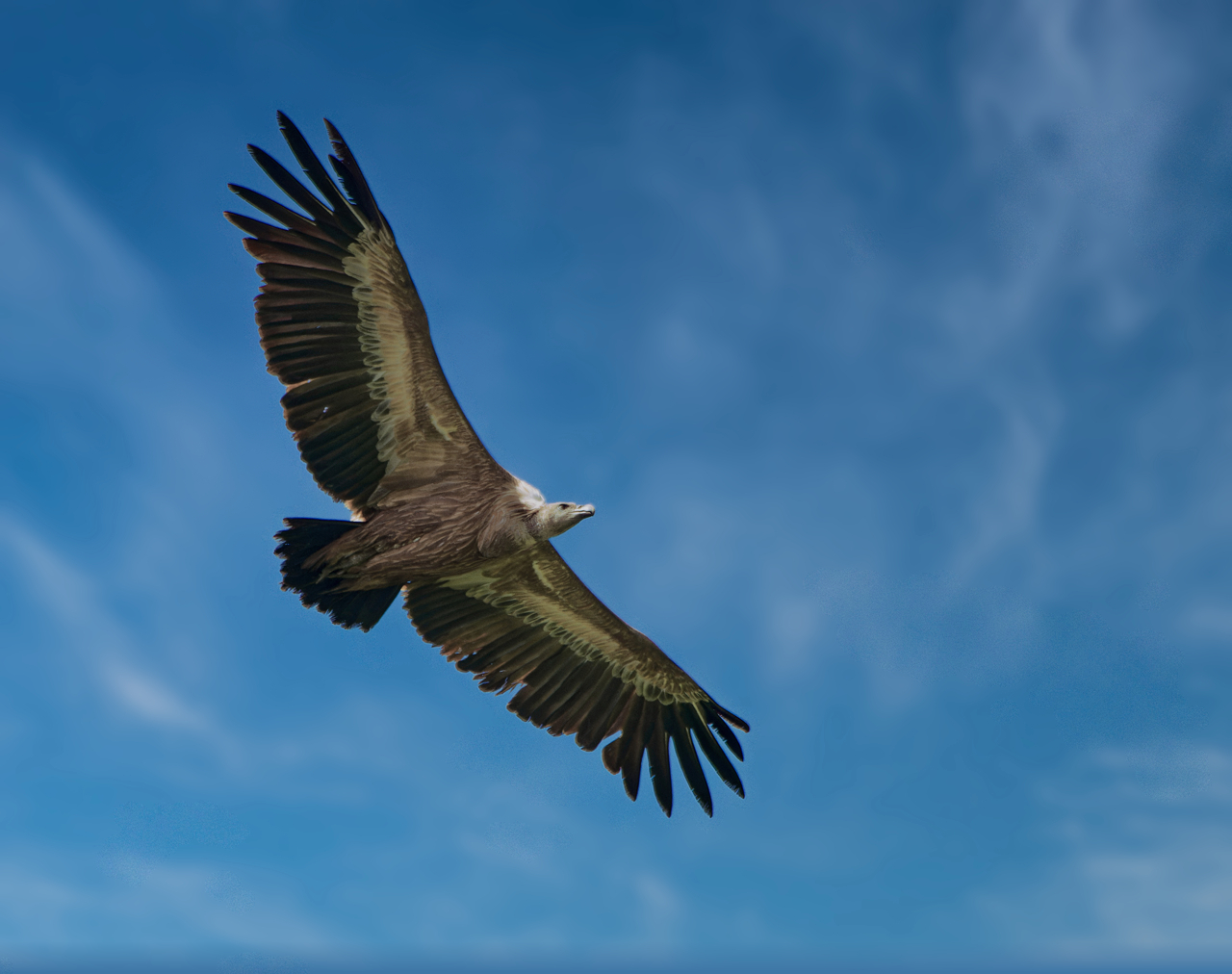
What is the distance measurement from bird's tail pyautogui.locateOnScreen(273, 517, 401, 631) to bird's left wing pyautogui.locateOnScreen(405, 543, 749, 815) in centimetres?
104

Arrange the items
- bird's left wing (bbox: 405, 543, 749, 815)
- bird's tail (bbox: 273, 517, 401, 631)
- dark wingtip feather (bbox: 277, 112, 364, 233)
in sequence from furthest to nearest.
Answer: bird's left wing (bbox: 405, 543, 749, 815), bird's tail (bbox: 273, 517, 401, 631), dark wingtip feather (bbox: 277, 112, 364, 233)

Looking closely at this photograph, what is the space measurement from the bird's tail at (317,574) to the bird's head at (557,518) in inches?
64.9

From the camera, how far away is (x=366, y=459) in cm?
1013

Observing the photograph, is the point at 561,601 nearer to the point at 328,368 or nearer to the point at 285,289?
the point at 328,368

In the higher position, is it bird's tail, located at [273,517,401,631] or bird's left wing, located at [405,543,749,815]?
bird's left wing, located at [405,543,749,815]

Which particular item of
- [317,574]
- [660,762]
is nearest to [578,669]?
[660,762]

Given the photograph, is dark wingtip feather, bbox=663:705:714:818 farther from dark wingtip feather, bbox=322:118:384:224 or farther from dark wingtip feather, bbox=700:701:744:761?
dark wingtip feather, bbox=322:118:384:224

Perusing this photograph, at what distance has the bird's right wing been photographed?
9.59m

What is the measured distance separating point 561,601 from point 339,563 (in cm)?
249

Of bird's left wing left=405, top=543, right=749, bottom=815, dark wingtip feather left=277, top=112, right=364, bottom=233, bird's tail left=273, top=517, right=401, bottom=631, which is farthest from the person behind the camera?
bird's left wing left=405, top=543, right=749, bottom=815

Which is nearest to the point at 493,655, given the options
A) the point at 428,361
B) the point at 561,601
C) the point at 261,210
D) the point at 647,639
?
the point at 561,601

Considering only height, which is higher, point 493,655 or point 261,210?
point 261,210

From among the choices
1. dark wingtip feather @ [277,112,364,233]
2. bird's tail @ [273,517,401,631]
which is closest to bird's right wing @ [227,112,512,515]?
dark wingtip feather @ [277,112,364,233]

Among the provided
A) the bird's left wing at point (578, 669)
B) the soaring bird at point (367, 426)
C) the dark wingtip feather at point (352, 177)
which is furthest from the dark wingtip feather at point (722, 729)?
the dark wingtip feather at point (352, 177)
